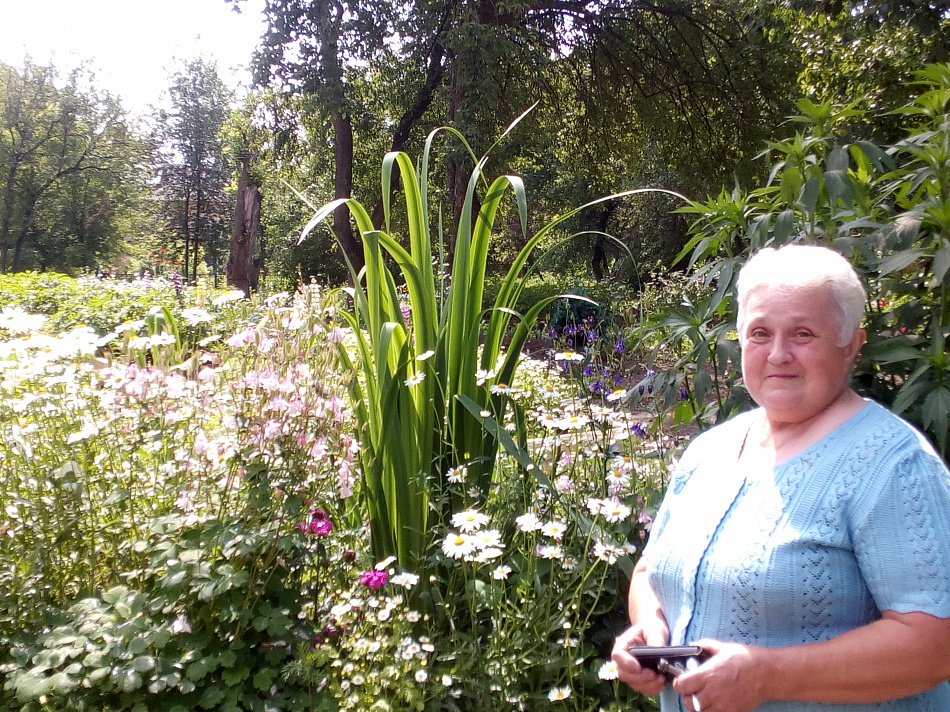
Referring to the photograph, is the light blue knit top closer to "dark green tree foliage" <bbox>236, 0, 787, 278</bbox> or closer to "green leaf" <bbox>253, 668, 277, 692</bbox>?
"green leaf" <bbox>253, 668, 277, 692</bbox>

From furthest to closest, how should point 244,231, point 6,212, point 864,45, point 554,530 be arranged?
1. point 6,212
2. point 244,231
3. point 864,45
4. point 554,530

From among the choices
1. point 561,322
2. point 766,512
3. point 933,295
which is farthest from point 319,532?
point 561,322

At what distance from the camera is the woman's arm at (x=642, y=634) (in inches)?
49.1

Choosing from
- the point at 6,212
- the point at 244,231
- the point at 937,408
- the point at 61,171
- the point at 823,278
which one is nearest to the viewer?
the point at 823,278

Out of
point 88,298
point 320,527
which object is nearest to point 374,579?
point 320,527

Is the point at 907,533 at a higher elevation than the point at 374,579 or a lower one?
higher

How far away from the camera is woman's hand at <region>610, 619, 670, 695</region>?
1242mm

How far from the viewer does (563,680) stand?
6.69ft

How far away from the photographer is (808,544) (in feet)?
3.72

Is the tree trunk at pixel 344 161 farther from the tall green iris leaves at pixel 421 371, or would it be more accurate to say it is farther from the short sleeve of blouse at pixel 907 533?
the short sleeve of blouse at pixel 907 533

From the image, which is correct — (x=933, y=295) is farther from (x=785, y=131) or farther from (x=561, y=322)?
(x=785, y=131)

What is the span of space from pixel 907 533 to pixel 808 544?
0.13 m

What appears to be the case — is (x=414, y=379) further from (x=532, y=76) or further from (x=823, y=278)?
(x=532, y=76)

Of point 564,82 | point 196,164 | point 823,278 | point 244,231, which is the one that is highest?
point 196,164
